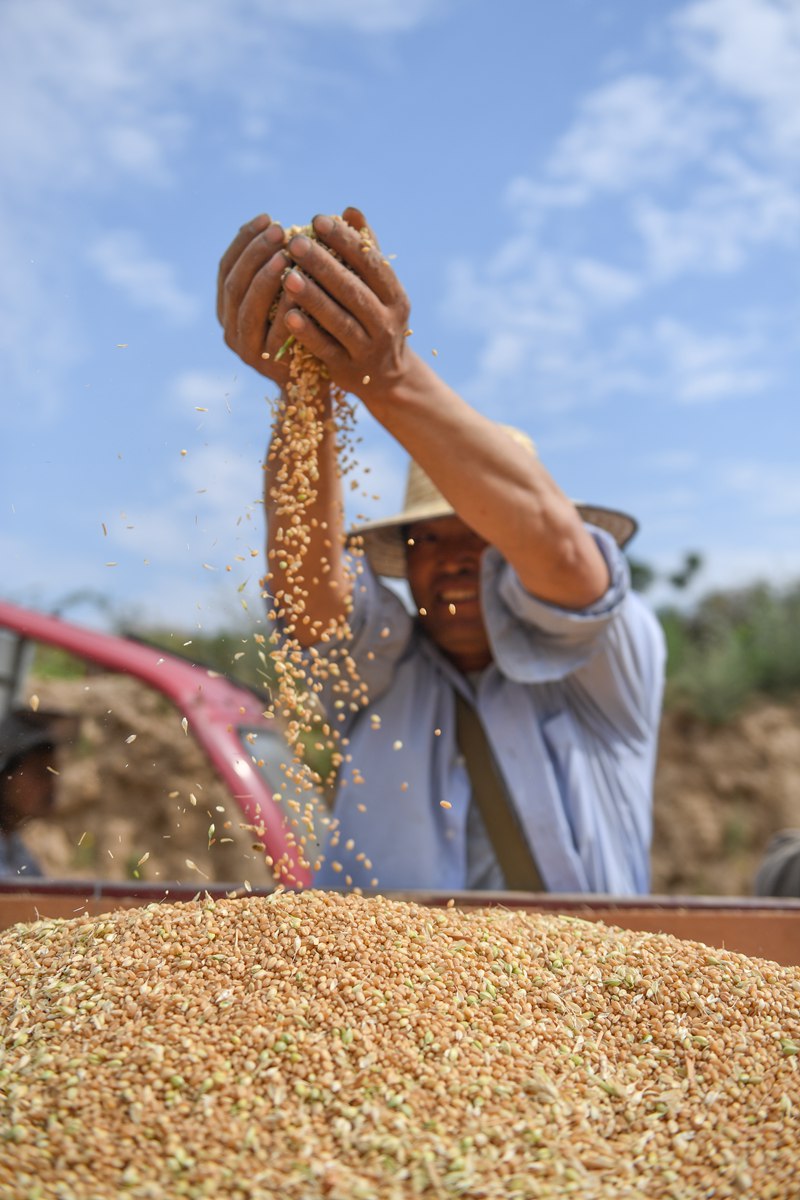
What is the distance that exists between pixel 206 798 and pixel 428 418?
6763mm

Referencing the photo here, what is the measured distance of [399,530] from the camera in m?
3.23

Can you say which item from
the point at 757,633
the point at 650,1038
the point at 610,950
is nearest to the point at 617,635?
the point at 610,950

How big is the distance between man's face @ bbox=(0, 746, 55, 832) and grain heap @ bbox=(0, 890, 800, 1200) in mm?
2398

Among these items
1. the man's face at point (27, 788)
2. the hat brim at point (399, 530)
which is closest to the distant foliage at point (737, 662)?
the man's face at point (27, 788)

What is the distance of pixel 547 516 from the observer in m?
2.43

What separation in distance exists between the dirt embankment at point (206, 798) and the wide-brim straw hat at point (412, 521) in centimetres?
390

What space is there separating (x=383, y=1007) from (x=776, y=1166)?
0.54 m

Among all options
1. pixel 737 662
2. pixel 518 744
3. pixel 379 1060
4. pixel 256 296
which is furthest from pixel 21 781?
pixel 737 662

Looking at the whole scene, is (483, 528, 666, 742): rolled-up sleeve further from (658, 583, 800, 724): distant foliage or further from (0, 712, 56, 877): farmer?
(658, 583, 800, 724): distant foliage

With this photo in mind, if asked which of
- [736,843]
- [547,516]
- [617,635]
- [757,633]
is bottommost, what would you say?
[736,843]

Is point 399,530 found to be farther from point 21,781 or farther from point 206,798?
point 206,798

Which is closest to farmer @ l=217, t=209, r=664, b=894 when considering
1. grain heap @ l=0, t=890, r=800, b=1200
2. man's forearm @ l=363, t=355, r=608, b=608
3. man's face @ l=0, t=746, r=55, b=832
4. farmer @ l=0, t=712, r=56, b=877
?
man's forearm @ l=363, t=355, r=608, b=608

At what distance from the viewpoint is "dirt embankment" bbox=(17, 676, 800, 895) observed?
8516 millimetres

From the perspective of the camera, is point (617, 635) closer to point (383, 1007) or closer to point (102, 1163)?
point (383, 1007)
